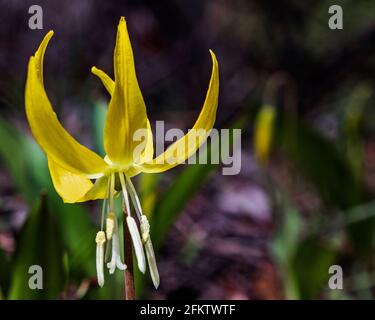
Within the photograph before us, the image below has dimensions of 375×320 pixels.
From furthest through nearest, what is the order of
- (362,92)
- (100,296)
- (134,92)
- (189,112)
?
(362,92) → (189,112) → (100,296) → (134,92)

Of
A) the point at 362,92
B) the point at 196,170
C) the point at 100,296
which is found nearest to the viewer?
the point at 100,296

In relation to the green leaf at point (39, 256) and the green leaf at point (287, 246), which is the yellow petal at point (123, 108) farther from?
the green leaf at point (287, 246)

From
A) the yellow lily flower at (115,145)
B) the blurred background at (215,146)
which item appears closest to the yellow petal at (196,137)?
the yellow lily flower at (115,145)

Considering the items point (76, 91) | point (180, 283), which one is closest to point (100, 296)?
point (180, 283)

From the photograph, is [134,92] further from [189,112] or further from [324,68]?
[324,68]

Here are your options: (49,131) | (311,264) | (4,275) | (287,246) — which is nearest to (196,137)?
(49,131)

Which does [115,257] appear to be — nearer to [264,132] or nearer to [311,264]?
[311,264]

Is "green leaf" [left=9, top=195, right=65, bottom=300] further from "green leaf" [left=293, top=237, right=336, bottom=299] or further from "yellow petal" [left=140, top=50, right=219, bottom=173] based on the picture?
"green leaf" [left=293, top=237, right=336, bottom=299]
